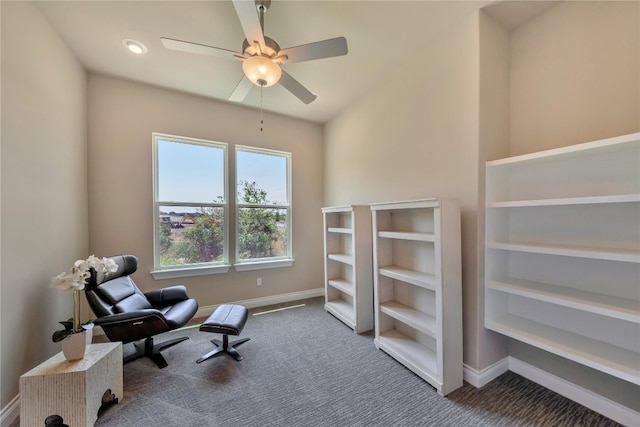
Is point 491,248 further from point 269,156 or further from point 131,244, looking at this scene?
point 131,244

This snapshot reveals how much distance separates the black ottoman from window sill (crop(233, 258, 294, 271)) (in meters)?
0.91

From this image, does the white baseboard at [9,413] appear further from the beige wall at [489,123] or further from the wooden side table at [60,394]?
the beige wall at [489,123]

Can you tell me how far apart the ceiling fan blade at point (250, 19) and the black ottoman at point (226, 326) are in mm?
2365

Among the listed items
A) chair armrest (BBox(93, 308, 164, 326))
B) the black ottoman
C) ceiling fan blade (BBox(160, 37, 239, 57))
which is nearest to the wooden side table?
chair armrest (BBox(93, 308, 164, 326))

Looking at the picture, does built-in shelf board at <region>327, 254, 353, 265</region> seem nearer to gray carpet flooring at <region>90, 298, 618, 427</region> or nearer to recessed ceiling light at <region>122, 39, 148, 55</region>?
gray carpet flooring at <region>90, 298, 618, 427</region>

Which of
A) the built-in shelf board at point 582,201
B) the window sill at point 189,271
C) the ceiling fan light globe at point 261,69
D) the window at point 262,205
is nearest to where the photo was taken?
the built-in shelf board at point 582,201

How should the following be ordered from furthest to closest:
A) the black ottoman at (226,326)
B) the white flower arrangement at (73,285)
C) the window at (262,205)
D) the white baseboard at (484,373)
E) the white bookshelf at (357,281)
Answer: the window at (262,205) → the white bookshelf at (357,281) → the black ottoman at (226,326) → the white baseboard at (484,373) → the white flower arrangement at (73,285)

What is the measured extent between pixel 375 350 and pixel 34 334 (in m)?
2.90

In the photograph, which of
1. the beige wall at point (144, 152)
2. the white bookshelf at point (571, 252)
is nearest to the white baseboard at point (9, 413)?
the beige wall at point (144, 152)

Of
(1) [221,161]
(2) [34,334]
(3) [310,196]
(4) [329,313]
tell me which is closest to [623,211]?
(4) [329,313]

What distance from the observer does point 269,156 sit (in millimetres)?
3783

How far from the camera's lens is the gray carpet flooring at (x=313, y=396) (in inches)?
62.7

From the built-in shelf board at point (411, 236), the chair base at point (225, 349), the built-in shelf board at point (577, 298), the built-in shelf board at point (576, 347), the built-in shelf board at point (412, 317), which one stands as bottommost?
the chair base at point (225, 349)

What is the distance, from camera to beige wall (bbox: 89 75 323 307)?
274cm
